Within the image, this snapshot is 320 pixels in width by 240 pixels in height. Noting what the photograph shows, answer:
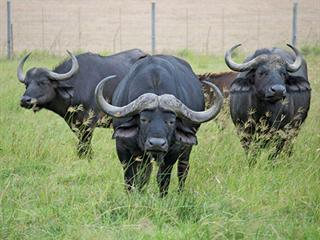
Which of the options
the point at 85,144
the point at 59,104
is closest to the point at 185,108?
the point at 85,144

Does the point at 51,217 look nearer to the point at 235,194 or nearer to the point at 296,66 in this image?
the point at 235,194

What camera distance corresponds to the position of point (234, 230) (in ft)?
14.3

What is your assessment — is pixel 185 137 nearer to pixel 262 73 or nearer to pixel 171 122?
pixel 171 122

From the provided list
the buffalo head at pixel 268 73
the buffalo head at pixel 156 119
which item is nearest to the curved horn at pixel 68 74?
the buffalo head at pixel 268 73

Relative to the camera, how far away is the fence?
71.8 feet

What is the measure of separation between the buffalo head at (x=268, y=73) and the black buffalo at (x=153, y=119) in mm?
1147

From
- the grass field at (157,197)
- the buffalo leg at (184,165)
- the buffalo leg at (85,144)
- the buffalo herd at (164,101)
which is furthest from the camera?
the buffalo leg at (85,144)

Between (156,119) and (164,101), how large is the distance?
15cm

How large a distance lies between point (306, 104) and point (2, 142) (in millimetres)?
3301

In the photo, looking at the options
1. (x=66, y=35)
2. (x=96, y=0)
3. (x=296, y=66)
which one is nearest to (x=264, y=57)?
(x=296, y=66)

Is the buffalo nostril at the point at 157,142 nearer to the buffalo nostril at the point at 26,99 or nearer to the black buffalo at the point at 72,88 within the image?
the black buffalo at the point at 72,88

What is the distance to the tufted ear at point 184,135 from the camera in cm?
536

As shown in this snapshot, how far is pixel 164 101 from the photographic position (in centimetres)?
515

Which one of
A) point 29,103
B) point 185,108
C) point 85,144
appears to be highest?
point 185,108
